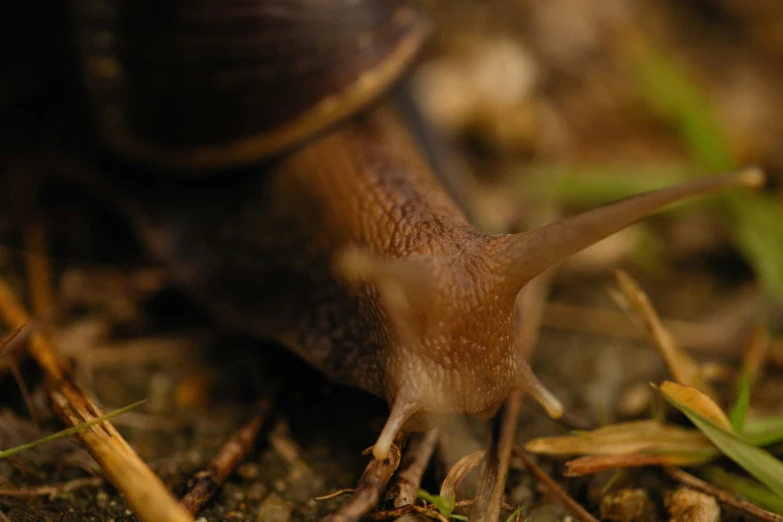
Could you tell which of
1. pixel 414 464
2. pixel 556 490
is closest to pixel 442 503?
pixel 414 464

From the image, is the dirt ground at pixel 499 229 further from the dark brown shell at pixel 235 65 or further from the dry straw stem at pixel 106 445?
the dark brown shell at pixel 235 65

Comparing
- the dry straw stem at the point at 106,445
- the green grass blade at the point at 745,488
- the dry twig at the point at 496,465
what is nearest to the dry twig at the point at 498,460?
the dry twig at the point at 496,465

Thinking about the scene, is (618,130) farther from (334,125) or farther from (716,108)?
(334,125)

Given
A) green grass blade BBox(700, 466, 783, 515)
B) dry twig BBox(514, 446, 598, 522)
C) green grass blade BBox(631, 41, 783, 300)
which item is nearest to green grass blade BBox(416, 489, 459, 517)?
dry twig BBox(514, 446, 598, 522)

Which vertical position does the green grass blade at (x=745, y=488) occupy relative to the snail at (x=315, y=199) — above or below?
below

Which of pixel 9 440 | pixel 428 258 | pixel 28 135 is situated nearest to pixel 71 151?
pixel 28 135

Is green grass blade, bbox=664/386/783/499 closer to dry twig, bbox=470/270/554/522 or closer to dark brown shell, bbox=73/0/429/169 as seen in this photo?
dry twig, bbox=470/270/554/522
